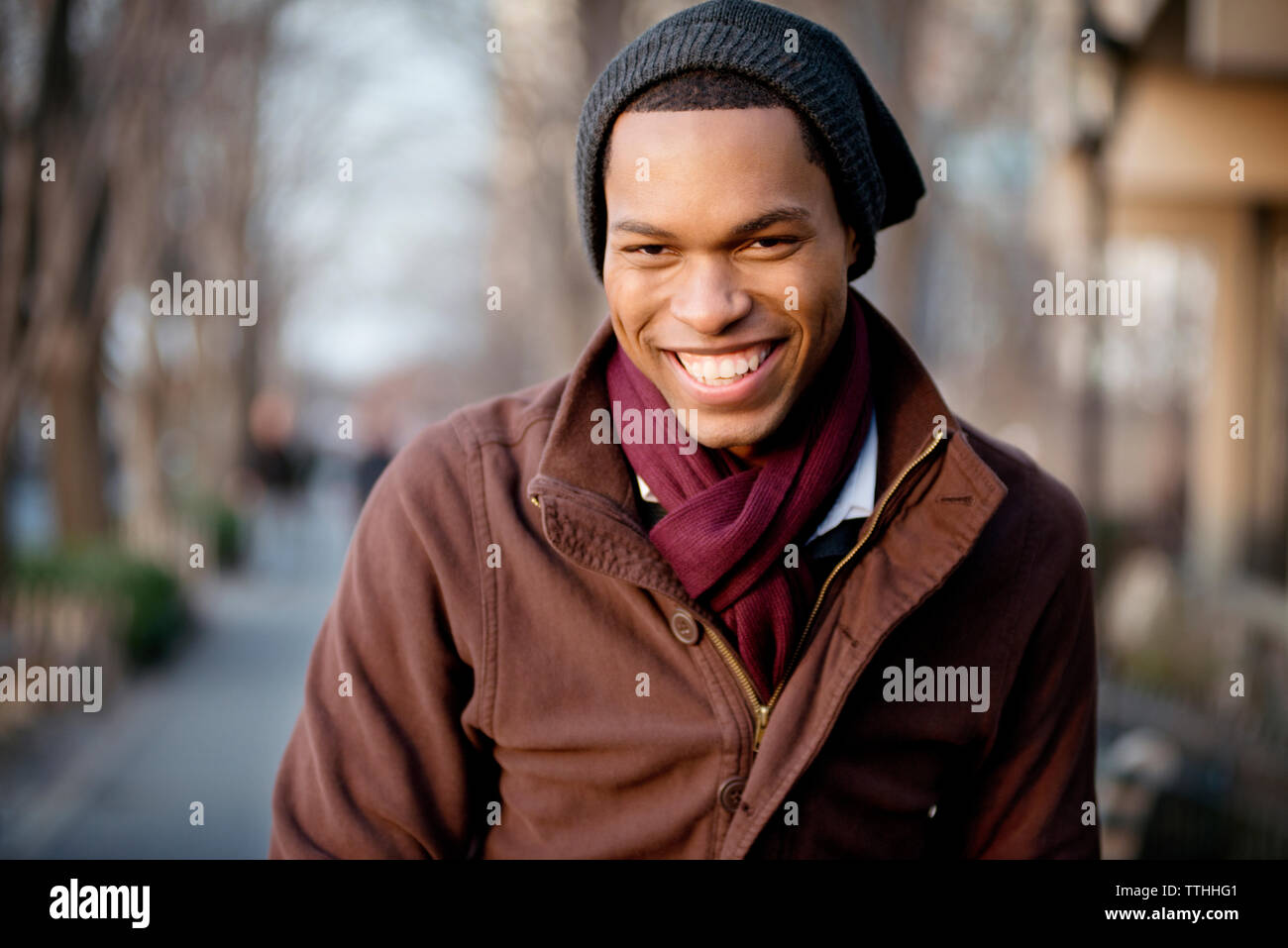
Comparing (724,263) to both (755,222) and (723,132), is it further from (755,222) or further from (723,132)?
(723,132)

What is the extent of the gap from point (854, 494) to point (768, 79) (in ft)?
2.26

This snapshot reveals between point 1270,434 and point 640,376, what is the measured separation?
13.3 meters

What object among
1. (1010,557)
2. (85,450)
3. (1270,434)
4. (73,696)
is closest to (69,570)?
(73,696)

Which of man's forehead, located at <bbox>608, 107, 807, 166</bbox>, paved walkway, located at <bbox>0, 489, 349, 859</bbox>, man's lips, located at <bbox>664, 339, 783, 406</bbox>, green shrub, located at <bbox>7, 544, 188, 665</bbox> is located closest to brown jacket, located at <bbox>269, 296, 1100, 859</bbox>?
man's lips, located at <bbox>664, 339, 783, 406</bbox>

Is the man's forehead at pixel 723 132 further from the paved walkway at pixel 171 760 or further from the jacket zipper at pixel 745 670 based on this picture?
the paved walkway at pixel 171 760

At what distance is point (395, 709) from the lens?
6.56ft

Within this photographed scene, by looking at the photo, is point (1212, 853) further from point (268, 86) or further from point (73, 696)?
point (268, 86)

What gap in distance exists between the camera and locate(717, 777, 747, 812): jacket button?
1901 millimetres

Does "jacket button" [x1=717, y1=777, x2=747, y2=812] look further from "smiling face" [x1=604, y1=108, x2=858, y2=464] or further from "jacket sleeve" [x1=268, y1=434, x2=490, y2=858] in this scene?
"smiling face" [x1=604, y1=108, x2=858, y2=464]

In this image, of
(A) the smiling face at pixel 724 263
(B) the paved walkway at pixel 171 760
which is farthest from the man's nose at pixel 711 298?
(B) the paved walkway at pixel 171 760

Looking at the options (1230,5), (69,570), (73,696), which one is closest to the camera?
(1230,5)

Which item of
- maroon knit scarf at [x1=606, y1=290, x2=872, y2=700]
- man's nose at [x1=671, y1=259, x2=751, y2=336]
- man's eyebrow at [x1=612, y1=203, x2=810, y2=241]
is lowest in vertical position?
maroon knit scarf at [x1=606, y1=290, x2=872, y2=700]

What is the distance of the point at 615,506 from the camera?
1981 mm
